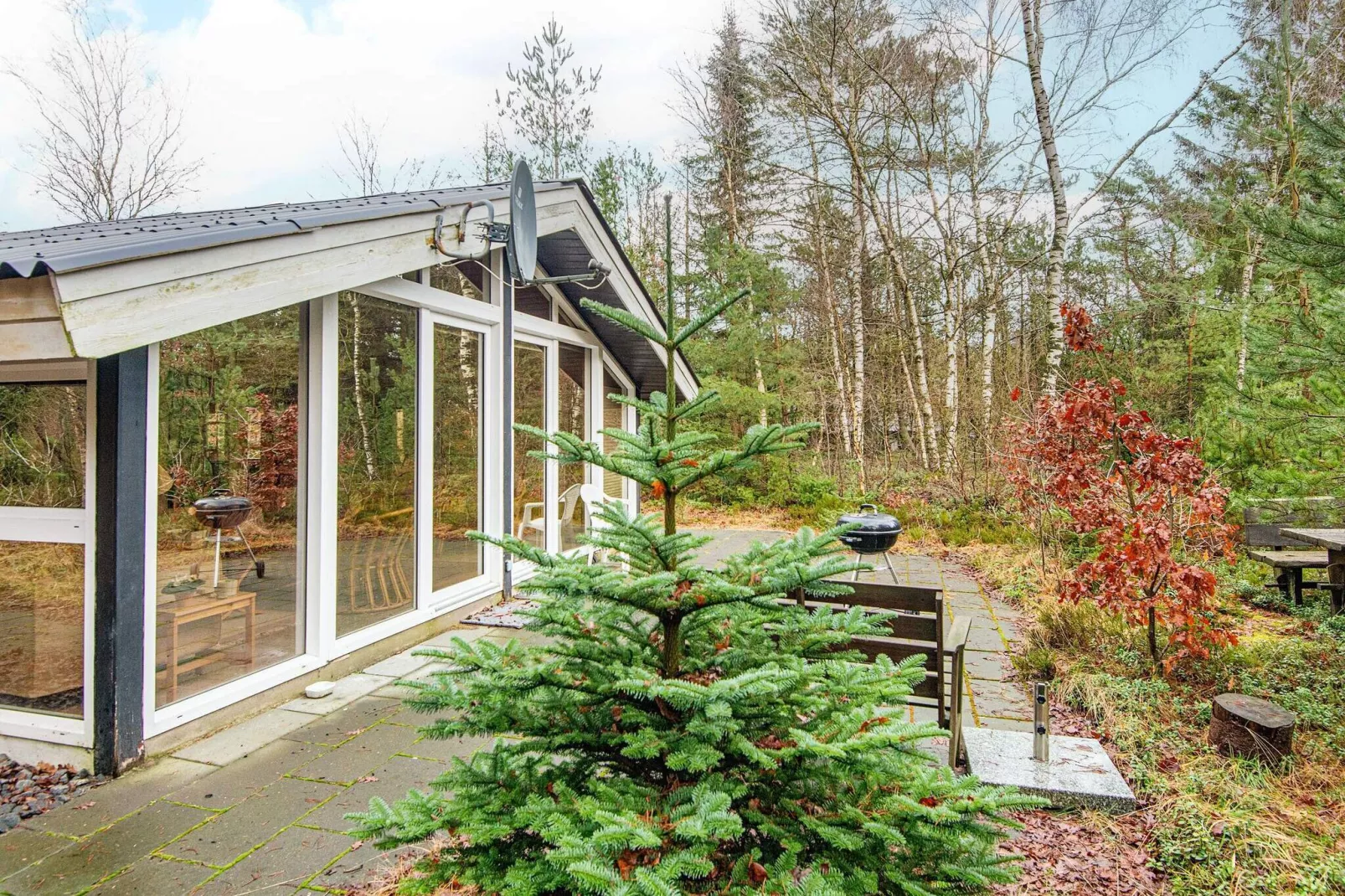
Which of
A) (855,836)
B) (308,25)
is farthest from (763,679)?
(308,25)

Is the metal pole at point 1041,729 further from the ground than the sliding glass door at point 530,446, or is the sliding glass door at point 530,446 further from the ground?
the sliding glass door at point 530,446

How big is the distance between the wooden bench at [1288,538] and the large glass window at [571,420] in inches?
217

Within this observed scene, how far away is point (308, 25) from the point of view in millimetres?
14422

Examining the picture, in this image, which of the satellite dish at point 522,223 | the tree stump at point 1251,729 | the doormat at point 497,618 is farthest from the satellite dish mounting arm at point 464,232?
the tree stump at point 1251,729

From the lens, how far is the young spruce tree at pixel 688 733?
59.6 inches

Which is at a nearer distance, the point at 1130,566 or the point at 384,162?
the point at 1130,566

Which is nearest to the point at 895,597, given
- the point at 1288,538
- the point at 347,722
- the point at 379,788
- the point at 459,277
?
the point at 379,788

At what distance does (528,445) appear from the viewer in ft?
22.8

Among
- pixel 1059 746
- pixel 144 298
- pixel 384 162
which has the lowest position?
pixel 1059 746

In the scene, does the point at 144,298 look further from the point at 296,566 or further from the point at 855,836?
the point at 855,836

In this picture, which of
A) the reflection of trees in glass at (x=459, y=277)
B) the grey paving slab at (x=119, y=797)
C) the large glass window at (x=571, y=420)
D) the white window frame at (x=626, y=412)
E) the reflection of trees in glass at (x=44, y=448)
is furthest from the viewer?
the white window frame at (x=626, y=412)

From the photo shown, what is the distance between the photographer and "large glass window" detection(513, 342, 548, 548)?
21.8ft

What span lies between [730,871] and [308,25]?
17.4m

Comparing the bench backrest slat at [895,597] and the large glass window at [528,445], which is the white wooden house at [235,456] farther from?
the bench backrest slat at [895,597]
